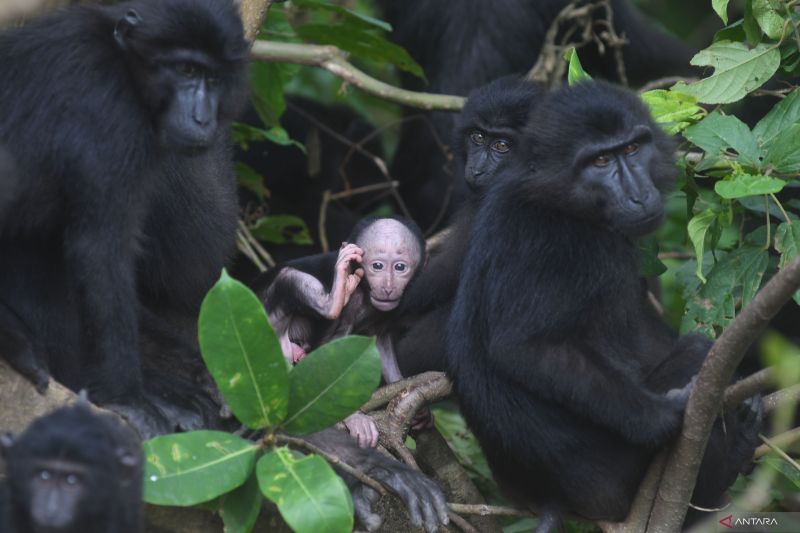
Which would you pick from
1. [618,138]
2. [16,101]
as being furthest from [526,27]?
[16,101]

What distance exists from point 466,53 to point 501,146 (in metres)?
2.21

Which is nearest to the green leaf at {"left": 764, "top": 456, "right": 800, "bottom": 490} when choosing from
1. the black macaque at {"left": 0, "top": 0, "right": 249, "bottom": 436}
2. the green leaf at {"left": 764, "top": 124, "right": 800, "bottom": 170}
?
the green leaf at {"left": 764, "top": 124, "right": 800, "bottom": 170}

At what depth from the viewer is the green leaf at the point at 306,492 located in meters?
3.44

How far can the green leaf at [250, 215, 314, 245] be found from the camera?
6.60m

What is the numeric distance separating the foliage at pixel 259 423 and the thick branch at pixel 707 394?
37.3 inches

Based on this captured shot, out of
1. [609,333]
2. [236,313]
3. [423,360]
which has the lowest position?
[423,360]

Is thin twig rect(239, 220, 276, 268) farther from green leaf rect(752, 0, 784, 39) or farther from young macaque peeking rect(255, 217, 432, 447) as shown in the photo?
green leaf rect(752, 0, 784, 39)

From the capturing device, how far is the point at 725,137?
4293 millimetres

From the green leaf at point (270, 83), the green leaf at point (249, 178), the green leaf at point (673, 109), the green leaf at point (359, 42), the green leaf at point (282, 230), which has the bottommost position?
the green leaf at point (282, 230)

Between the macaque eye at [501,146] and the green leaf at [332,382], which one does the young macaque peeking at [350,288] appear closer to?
the macaque eye at [501,146]

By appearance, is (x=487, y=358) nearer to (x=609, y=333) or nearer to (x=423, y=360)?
(x=609, y=333)

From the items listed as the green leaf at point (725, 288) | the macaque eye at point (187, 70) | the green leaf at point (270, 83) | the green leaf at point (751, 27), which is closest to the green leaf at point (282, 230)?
the green leaf at point (270, 83)

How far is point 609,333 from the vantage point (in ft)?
13.9

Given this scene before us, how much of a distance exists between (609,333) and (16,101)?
2098 mm
